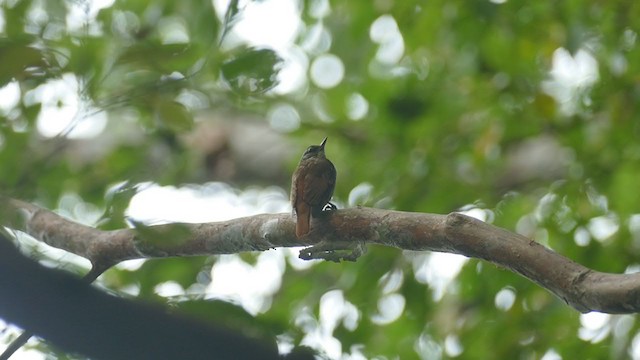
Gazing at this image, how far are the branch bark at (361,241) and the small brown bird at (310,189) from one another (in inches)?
1.7

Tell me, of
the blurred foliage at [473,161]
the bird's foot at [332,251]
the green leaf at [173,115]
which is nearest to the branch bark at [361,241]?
the bird's foot at [332,251]

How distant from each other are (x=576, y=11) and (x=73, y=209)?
262 centimetres

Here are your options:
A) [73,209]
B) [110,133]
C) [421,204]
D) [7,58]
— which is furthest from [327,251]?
[110,133]

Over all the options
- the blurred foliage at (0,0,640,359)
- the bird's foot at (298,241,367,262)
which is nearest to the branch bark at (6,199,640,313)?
the bird's foot at (298,241,367,262)

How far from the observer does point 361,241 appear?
75.7 inches

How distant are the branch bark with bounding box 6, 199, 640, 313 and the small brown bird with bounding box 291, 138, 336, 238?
0.14 feet

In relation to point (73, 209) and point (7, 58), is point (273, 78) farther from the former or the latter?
point (73, 209)

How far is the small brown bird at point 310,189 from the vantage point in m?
2.04

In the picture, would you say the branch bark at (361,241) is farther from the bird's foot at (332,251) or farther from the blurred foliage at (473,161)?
the blurred foliage at (473,161)

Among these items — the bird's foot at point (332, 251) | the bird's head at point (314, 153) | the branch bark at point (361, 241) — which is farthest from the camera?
the bird's head at point (314, 153)

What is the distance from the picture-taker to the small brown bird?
204 cm

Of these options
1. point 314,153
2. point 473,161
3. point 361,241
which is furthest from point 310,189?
point 473,161

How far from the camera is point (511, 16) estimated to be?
12.1 feet

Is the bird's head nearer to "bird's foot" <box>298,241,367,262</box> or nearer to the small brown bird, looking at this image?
the small brown bird
